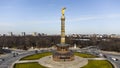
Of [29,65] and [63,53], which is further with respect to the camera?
[63,53]

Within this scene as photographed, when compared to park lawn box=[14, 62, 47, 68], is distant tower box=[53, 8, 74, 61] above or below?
above

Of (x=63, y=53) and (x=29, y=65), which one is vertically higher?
(x=63, y=53)

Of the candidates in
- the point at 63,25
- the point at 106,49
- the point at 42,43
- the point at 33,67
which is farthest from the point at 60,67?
the point at 42,43

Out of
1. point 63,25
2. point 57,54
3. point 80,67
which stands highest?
point 63,25

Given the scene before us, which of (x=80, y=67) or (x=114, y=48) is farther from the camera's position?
(x=114, y=48)

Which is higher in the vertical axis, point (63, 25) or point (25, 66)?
point (63, 25)

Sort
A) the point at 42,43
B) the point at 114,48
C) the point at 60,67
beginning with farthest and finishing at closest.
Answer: the point at 42,43
the point at 114,48
the point at 60,67

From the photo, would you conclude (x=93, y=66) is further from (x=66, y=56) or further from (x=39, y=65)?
(x=39, y=65)

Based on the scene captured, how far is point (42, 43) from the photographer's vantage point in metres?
91.6

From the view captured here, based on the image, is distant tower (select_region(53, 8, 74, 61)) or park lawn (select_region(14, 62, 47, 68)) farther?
distant tower (select_region(53, 8, 74, 61))

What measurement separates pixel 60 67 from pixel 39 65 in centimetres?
609

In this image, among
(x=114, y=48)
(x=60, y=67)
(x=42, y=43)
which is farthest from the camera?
(x=42, y=43)

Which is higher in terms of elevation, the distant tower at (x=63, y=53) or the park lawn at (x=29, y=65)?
the distant tower at (x=63, y=53)

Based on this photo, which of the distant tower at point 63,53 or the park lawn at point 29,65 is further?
the distant tower at point 63,53
